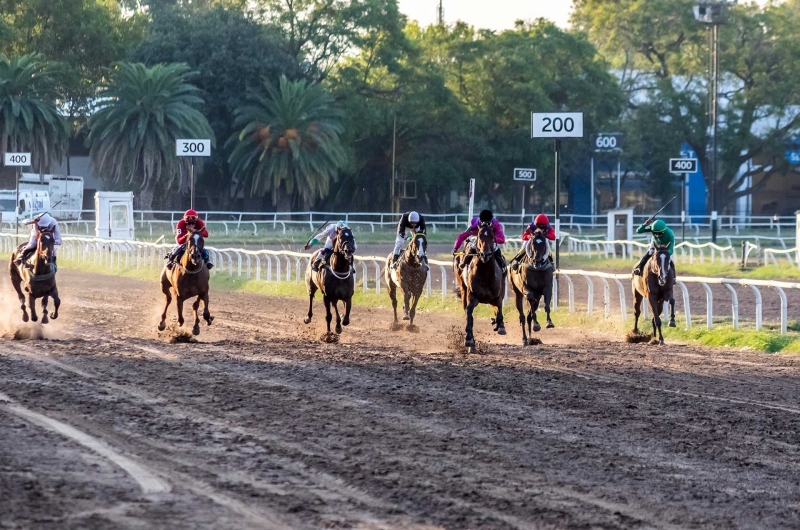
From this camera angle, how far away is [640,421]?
966 cm

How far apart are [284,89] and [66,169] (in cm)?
1628

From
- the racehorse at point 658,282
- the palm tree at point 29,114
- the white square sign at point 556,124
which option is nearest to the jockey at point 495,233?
the racehorse at point 658,282

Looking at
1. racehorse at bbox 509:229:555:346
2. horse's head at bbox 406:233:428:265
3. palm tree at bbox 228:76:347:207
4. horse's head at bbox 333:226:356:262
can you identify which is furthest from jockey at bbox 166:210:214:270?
palm tree at bbox 228:76:347:207

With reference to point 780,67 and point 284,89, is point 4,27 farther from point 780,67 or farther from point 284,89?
point 780,67

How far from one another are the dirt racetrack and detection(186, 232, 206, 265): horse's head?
1280mm

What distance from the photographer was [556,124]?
1836 cm

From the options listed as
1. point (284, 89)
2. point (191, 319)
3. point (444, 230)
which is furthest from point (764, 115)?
point (191, 319)

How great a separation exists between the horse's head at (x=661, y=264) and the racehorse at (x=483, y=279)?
2.08 metres

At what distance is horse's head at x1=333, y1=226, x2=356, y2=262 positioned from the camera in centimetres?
1573

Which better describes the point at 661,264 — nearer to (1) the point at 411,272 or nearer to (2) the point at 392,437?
(1) the point at 411,272

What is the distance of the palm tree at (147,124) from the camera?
5406 cm

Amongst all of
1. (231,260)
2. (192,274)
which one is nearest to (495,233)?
(192,274)

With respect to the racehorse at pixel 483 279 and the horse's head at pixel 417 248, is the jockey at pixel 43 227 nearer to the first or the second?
the horse's head at pixel 417 248

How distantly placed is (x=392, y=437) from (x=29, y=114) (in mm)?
50657
